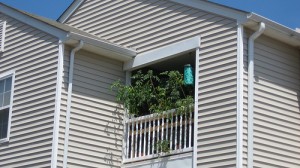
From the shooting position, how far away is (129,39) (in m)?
16.3

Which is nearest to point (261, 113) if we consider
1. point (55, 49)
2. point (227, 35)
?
point (227, 35)

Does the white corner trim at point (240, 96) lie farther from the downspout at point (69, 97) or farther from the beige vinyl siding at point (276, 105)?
the downspout at point (69, 97)

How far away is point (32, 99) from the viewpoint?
15.5 meters

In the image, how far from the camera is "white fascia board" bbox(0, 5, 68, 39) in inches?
603

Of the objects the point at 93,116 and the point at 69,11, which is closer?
the point at 93,116

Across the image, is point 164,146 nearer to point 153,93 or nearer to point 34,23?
point 153,93

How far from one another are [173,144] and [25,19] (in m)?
4.82

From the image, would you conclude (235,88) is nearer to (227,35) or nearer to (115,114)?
(227,35)

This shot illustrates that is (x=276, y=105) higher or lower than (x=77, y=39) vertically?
lower

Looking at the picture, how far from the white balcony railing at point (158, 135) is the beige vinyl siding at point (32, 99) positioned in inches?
74.4

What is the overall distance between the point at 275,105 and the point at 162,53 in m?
2.86

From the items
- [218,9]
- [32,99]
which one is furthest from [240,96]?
[32,99]

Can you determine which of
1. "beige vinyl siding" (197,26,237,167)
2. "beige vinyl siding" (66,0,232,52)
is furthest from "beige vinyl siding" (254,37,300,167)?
"beige vinyl siding" (66,0,232,52)

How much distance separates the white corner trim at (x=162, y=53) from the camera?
571 inches
